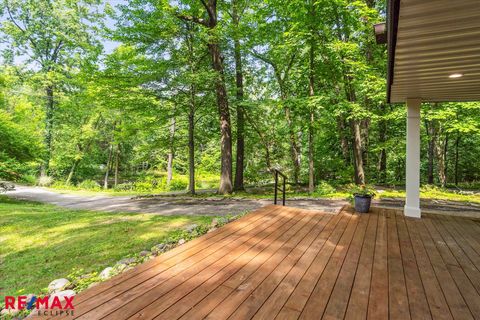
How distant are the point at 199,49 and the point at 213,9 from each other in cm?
159

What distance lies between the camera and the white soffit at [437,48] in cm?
181

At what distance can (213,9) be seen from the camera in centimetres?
943

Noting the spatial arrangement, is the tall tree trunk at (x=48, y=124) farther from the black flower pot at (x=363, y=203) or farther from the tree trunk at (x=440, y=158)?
the tree trunk at (x=440, y=158)

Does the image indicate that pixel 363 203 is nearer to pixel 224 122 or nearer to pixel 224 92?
pixel 224 122

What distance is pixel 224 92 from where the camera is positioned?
989 centimetres

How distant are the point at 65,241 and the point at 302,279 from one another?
4465 mm

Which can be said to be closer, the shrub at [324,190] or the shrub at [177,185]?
the shrub at [324,190]

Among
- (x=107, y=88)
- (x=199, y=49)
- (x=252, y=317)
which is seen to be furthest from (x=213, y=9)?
(x=252, y=317)

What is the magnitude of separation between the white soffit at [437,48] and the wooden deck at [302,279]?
222 cm

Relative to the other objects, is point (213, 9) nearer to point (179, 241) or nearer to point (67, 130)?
point (179, 241)

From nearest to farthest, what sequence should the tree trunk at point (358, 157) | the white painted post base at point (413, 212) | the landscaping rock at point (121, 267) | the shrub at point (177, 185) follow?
the landscaping rock at point (121, 267) < the white painted post base at point (413, 212) < the tree trunk at point (358, 157) < the shrub at point (177, 185)

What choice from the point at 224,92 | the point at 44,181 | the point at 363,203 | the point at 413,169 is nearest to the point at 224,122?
the point at 224,92

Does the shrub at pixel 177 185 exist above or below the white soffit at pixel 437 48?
below

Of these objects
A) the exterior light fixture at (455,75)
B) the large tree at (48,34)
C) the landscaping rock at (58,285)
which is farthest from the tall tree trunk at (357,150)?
the large tree at (48,34)
